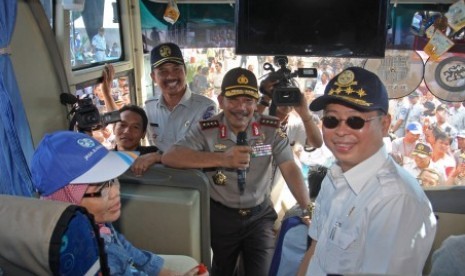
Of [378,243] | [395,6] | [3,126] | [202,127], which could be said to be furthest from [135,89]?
[378,243]

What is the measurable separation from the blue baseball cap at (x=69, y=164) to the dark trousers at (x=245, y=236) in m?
1.08

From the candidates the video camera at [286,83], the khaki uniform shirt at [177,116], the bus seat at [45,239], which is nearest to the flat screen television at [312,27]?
the video camera at [286,83]

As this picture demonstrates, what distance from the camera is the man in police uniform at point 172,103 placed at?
3.12 m

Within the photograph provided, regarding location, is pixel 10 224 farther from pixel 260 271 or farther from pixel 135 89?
pixel 135 89

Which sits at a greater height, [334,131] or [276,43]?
[276,43]

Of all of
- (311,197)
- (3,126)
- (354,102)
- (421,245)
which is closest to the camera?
(421,245)

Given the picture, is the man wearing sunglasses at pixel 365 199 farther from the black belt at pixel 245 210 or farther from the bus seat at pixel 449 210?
the bus seat at pixel 449 210

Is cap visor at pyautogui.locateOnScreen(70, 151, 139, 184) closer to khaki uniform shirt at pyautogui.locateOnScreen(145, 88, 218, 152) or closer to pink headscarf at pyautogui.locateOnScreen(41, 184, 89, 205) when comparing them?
pink headscarf at pyautogui.locateOnScreen(41, 184, 89, 205)

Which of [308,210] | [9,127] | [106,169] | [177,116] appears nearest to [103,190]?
[106,169]

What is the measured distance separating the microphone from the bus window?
1344 mm

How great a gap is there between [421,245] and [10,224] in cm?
124

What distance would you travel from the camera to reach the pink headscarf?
1514 millimetres

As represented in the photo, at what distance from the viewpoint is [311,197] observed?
9.18 ft

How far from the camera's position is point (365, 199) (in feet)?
4.65
